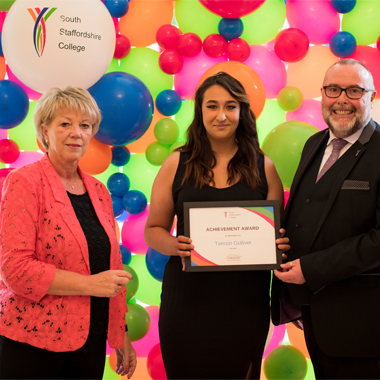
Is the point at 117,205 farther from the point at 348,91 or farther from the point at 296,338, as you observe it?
the point at 348,91

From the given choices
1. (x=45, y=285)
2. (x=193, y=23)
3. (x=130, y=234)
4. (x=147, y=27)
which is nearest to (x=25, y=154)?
(x=130, y=234)

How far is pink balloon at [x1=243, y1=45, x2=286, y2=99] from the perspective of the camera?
325 centimetres

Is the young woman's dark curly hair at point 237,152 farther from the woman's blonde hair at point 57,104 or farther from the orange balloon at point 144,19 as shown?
the orange balloon at point 144,19

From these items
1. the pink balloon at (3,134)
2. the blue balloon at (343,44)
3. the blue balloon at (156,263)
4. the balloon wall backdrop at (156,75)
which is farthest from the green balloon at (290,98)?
the pink balloon at (3,134)

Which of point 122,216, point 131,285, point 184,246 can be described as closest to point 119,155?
point 122,216

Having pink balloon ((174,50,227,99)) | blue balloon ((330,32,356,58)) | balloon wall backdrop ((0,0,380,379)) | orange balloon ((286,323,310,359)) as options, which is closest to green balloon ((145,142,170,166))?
balloon wall backdrop ((0,0,380,379))

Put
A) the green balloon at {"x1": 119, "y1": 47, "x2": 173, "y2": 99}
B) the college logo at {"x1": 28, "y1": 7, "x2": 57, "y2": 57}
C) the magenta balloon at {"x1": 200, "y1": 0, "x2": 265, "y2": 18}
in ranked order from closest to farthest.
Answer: the college logo at {"x1": 28, "y1": 7, "x2": 57, "y2": 57}
the magenta balloon at {"x1": 200, "y1": 0, "x2": 265, "y2": 18}
the green balloon at {"x1": 119, "y1": 47, "x2": 173, "y2": 99}

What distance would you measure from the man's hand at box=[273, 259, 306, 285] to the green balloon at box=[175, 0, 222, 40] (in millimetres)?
2257

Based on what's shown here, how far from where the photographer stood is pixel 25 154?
3434 mm

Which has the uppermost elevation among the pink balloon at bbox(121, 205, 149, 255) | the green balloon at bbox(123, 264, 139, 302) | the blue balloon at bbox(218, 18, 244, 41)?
the blue balloon at bbox(218, 18, 244, 41)

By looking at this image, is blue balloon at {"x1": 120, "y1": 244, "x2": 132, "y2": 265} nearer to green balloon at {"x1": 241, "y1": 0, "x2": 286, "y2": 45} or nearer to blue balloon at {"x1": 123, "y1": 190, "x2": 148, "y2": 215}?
blue balloon at {"x1": 123, "y1": 190, "x2": 148, "y2": 215}

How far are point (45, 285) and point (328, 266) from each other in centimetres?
118

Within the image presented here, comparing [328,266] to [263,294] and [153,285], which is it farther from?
[153,285]

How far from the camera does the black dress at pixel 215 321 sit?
6.51 ft
